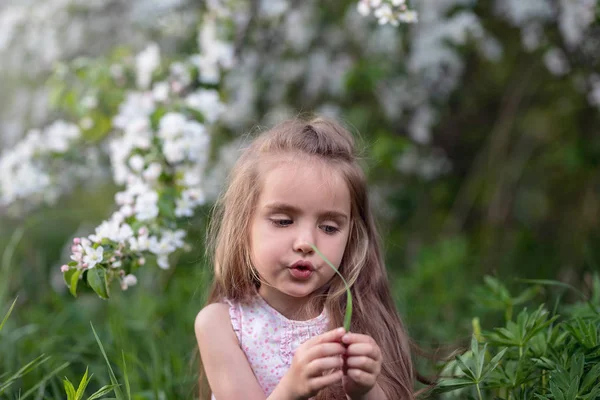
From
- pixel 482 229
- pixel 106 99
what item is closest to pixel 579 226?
pixel 482 229

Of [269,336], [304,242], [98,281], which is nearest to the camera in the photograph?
[304,242]

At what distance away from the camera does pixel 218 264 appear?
5.92ft

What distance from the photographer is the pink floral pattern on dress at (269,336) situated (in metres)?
1.67

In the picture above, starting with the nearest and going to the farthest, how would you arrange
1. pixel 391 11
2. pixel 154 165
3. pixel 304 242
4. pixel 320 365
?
pixel 320 365
pixel 304 242
pixel 391 11
pixel 154 165

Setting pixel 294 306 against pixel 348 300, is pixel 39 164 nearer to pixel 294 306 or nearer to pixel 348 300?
pixel 294 306

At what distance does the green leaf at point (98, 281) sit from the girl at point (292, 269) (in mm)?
291

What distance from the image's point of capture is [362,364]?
55.4 inches

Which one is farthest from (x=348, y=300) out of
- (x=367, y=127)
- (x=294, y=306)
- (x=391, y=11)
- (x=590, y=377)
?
(x=367, y=127)

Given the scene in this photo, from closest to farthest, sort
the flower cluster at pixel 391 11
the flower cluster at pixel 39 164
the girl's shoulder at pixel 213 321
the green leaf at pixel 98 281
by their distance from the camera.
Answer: the girl's shoulder at pixel 213 321 < the green leaf at pixel 98 281 < the flower cluster at pixel 391 11 < the flower cluster at pixel 39 164

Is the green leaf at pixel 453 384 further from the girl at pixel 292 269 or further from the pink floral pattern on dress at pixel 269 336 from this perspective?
the pink floral pattern on dress at pixel 269 336

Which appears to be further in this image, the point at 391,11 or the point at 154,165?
the point at 154,165

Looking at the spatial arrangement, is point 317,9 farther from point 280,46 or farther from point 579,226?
point 579,226

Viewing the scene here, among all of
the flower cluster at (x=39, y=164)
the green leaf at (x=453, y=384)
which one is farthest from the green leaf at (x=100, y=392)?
the flower cluster at (x=39, y=164)

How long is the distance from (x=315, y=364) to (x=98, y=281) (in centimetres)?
74
